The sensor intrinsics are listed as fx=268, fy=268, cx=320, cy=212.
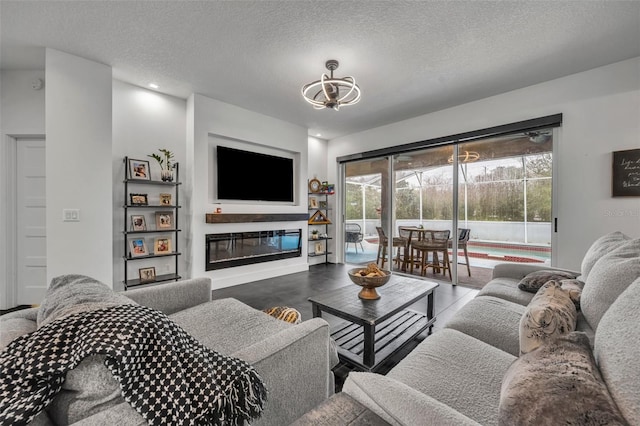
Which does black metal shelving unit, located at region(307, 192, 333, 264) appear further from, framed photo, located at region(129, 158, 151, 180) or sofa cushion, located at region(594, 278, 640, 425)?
sofa cushion, located at region(594, 278, 640, 425)

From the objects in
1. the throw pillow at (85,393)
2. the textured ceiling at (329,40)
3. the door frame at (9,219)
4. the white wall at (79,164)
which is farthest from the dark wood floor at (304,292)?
the textured ceiling at (329,40)

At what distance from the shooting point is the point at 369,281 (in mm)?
2045

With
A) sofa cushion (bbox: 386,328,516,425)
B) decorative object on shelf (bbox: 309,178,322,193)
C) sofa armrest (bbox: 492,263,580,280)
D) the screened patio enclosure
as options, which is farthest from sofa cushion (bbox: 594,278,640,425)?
decorative object on shelf (bbox: 309,178,322,193)

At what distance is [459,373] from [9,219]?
4532 mm

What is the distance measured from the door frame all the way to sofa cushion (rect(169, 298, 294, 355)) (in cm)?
286

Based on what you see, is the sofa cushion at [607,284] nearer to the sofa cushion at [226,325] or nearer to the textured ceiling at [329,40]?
the sofa cushion at [226,325]

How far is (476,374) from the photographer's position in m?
1.08

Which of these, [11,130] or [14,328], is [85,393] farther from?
[11,130]

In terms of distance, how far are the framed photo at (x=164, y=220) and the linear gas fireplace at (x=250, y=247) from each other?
0.51 meters

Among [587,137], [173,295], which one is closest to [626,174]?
[587,137]

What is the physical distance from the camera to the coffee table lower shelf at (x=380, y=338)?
1880mm

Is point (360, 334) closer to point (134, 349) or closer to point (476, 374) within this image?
point (476, 374)

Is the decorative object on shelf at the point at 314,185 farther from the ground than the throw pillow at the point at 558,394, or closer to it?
farther from the ground

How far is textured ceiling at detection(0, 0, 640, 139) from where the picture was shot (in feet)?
6.91
